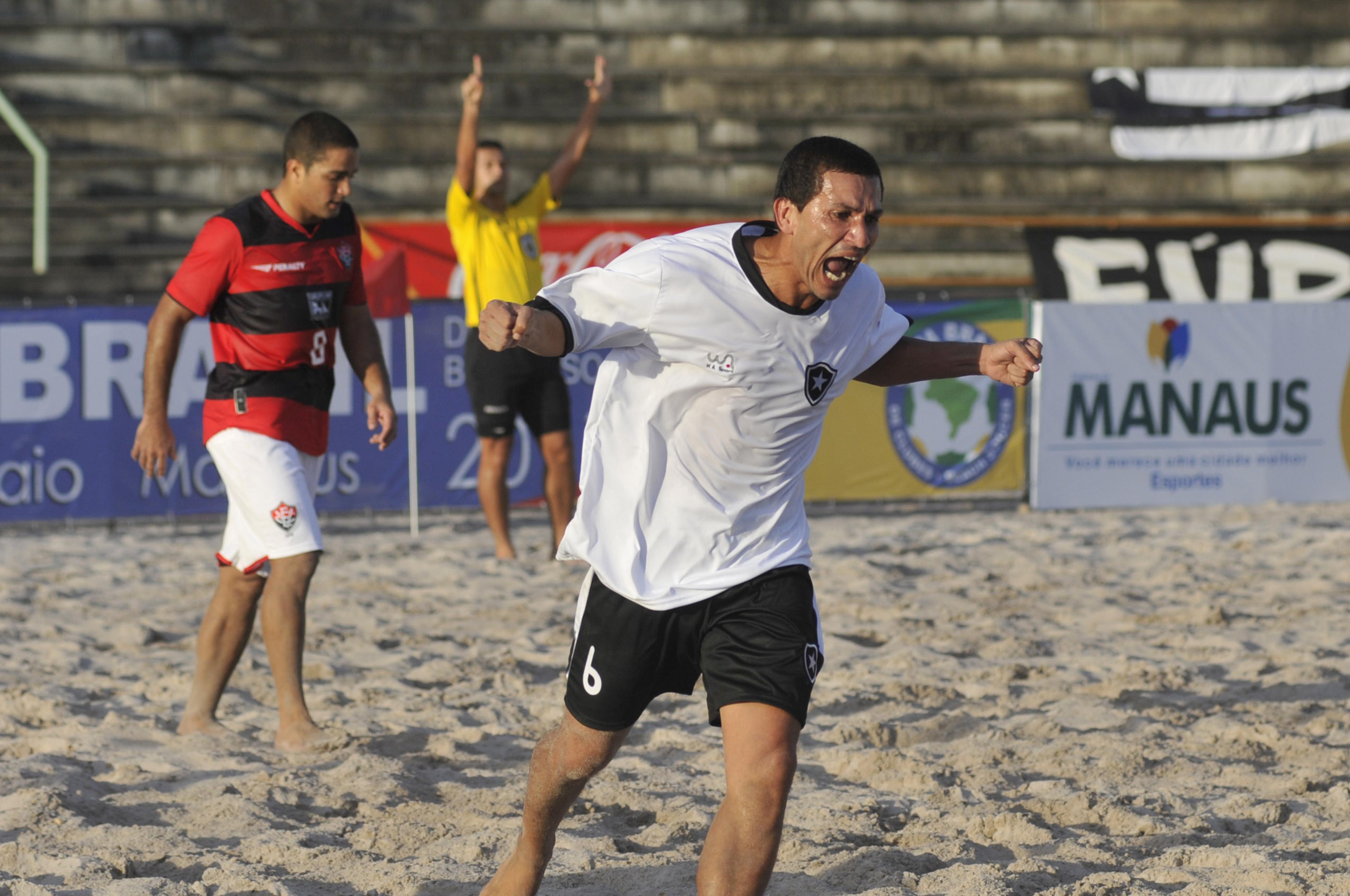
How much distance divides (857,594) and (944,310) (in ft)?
11.3

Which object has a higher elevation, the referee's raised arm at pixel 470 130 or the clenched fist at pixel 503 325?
the referee's raised arm at pixel 470 130

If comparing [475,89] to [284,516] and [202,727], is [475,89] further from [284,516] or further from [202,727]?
[202,727]

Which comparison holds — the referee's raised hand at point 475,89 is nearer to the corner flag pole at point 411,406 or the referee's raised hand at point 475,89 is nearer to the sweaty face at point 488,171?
the sweaty face at point 488,171

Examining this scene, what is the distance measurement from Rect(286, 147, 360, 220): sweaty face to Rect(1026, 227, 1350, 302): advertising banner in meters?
7.92

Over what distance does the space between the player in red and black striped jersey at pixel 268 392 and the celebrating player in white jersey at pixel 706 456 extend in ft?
5.43

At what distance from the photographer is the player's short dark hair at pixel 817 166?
296cm

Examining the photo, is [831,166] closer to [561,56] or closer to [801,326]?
[801,326]

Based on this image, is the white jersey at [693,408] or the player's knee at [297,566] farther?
the player's knee at [297,566]

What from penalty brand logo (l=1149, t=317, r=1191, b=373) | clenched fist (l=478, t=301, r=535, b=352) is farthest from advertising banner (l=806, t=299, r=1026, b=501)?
clenched fist (l=478, t=301, r=535, b=352)

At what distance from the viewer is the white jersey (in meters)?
3.02

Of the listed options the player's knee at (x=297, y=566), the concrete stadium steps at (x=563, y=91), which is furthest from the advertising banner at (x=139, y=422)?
the player's knee at (x=297, y=566)

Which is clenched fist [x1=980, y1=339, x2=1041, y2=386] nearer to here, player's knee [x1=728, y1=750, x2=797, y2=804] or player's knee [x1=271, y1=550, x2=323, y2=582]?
player's knee [x1=728, y1=750, x2=797, y2=804]

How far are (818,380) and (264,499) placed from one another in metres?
2.14

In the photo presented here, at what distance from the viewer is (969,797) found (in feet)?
13.5
